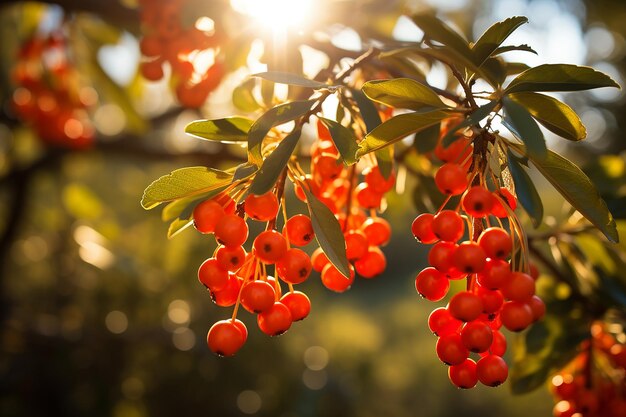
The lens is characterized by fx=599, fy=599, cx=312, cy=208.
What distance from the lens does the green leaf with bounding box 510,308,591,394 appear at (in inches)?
65.8

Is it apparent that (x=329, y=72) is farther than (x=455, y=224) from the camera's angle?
Yes

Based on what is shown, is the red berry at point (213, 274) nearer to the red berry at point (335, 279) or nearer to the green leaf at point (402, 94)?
the red berry at point (335, 279)

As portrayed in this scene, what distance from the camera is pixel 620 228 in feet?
5.26

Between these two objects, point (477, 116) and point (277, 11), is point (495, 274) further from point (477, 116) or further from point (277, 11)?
point (277, 11)

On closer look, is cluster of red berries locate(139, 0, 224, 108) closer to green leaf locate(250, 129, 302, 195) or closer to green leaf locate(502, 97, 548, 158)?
green leaf locate(250, 129, 302, 195)

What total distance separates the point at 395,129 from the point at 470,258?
0.82ft

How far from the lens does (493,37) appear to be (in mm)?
1028

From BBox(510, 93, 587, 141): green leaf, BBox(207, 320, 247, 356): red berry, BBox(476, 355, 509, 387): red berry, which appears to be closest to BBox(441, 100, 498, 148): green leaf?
BBox(510, 93, 587, 141): green leaf

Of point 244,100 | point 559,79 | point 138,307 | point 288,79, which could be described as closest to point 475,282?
point 559,79

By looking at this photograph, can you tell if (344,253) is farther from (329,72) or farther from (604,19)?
(604,19)

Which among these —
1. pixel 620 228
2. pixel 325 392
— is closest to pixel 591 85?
pixel 620 228

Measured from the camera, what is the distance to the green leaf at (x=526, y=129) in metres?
0.88

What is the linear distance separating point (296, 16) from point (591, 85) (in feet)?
3.08

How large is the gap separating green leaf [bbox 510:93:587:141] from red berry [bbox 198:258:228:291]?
23.3 inches
